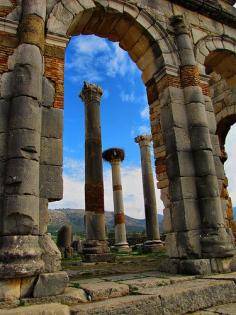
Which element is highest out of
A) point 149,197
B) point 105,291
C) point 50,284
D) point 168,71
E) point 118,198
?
point 168,71

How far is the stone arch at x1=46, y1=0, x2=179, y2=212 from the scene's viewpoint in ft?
20.7

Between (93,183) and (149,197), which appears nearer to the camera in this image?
(93,183)

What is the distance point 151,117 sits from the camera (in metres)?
6.97

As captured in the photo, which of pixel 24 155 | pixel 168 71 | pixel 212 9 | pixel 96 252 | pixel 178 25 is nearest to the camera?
pixel 24 155

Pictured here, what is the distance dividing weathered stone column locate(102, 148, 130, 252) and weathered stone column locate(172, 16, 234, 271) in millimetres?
12623

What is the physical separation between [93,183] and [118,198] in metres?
7.55

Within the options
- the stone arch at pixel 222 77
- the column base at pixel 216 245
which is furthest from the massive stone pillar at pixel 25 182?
the stone arch at pixel 222 77

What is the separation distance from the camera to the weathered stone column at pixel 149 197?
624 inches

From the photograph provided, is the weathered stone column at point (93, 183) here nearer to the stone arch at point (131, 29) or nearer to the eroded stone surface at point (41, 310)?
the stone arch at point (131, 29)

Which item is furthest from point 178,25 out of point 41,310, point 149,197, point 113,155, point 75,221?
point 75,221

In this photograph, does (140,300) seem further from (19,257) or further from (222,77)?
(222,77)

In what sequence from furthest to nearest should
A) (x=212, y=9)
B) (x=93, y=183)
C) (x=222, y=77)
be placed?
1. (x=93, y=183)
2. (x=222, y=77)
3. (x=212, y=9)

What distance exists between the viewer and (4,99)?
14.7 ft

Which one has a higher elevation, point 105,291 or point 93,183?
point 93,183
